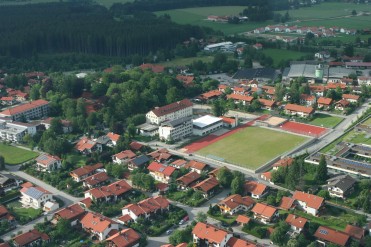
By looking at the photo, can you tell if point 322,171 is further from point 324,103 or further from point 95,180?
point 324,103

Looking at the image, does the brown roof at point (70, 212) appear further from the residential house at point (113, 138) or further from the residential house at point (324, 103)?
the residential house at point (324, 103)

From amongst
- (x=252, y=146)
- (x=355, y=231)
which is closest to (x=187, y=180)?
(x=252, y=146)

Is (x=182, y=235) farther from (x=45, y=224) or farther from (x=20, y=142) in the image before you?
(x=20, y=142)

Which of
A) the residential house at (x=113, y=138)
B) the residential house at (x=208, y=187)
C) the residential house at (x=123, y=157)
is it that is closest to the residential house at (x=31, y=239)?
the residential house at (x=208, y=187)

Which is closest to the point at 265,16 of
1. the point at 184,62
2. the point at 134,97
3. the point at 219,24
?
the point at 219,24

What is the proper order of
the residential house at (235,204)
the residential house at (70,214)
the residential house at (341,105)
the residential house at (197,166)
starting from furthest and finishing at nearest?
the residential house at (341,105), the residential house at (197,166), the residential house at (235,204), the residential house at (70,214)
